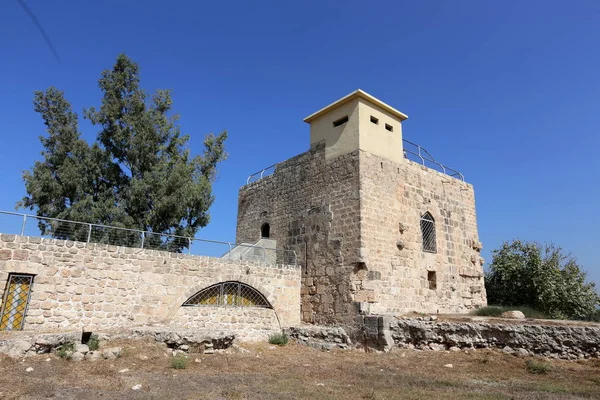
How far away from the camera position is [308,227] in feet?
47.6

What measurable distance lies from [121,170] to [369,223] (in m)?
10.2

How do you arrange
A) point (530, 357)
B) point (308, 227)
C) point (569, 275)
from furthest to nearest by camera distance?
1. point (569, 275)
2. point (308, 227)
3. point (530, 357)

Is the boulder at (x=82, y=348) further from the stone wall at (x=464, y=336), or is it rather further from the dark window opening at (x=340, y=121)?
the dark window opening at (x=340, y=121)

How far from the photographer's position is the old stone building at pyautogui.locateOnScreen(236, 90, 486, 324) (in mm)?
12773

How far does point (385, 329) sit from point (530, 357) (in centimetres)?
362

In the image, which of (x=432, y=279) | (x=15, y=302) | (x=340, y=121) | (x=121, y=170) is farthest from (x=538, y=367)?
(x=121, y=170)

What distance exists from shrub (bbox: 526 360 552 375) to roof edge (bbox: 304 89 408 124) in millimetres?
9027

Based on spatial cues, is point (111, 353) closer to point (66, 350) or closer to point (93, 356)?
point (93, 356)

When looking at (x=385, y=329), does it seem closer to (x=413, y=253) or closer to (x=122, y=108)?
(x=413, y=253)

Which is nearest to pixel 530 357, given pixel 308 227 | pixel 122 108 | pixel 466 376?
pixel 466 376

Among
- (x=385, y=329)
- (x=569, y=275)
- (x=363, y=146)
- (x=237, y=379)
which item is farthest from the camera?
(x=569, y=275)

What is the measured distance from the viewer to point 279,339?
40.9 ft

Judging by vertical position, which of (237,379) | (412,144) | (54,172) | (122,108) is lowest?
(237,379)

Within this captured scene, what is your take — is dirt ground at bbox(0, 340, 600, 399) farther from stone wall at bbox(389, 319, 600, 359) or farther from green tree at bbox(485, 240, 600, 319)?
green tree at bbox(485, 240, 600, 319)
